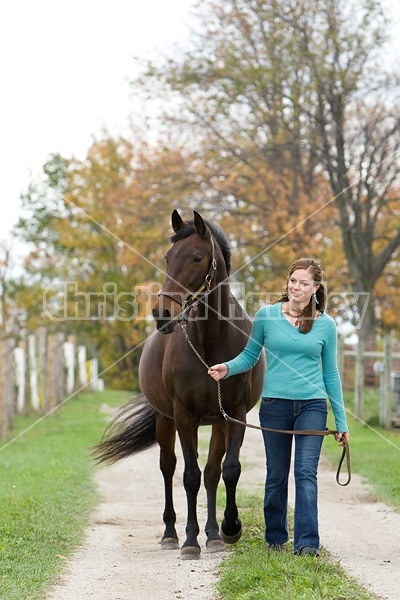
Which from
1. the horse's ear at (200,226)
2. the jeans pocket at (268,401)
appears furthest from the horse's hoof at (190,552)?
the horse's ear at (200,226)

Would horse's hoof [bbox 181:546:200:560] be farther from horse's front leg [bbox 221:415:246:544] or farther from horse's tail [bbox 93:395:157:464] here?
horse's tail [bbox 93:395:157:464]

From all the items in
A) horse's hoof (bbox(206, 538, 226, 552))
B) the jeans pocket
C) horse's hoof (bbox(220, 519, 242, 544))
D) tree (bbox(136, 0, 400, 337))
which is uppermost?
tree (bbox(136, 0, 400, 337))

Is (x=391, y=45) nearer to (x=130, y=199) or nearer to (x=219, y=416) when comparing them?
(x=130, y=199)

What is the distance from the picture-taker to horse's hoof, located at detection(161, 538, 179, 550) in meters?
6.76

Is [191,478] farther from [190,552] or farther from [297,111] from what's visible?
[297,111]

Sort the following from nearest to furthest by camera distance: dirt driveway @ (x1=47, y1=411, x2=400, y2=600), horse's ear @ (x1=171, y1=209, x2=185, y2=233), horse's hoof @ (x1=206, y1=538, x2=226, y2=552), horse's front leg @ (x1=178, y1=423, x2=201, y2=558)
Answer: dirt driveway @ (x1=47, y1=411, x2=400, y2=600) < horse's ear @ (x1=171, y1=209, x2=185, y2=233) < horse's front leg @ (x1=178, y1=423, x2=201, y2=558) < horse's hoof @ (x1=206, y1=538, x2=226, y2=552)

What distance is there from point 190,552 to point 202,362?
1.34m

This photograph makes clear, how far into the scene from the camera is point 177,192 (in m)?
24.6

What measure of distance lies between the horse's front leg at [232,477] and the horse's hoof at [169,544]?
0.36 m

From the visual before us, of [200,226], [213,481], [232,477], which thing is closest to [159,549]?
[213,481]

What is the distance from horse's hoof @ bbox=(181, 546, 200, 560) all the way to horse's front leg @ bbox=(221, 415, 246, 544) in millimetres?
384

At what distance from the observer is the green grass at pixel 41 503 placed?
218 inches

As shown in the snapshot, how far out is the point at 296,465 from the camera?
593 centimetres

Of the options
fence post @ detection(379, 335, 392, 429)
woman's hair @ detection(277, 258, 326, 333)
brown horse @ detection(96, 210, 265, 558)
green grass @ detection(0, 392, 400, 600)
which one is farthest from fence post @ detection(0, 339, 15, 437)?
woman's hair @ detection(277, 258, 326, 333)
